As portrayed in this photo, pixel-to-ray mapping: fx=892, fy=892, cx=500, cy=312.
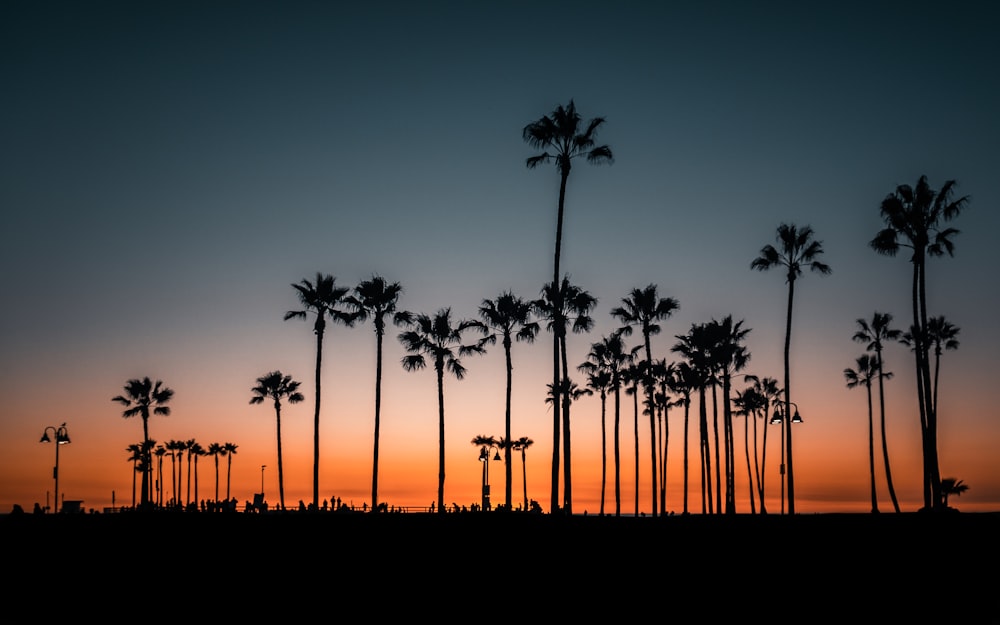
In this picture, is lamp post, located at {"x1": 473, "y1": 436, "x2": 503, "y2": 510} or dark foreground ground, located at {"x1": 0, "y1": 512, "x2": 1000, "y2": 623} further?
lamp post, located at {"x1": 473, "y1": 436, "x2": 503, "y2": 510}

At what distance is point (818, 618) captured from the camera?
20484 mm

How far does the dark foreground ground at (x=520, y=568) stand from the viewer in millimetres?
21188

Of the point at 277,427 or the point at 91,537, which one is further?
the point at 277,427

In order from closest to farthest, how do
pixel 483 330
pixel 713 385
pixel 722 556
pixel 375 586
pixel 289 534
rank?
pixel 375 586 < pixel 722 556 < pixel 289 534 < pixel 483 330 < pixel 713 385

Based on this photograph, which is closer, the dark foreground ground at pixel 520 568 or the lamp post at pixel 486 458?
the dark foreground ground at pixel 520 568

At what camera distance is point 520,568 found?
75.4 ft

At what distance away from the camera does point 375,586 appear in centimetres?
2206

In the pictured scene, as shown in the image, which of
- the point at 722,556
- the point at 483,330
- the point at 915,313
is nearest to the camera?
the point at 722,556

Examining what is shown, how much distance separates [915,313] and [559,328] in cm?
1936

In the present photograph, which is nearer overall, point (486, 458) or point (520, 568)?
point (520, 568)

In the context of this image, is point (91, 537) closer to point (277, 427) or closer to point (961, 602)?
point (961, 602)

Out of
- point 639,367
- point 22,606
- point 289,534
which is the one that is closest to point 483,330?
point 639,367

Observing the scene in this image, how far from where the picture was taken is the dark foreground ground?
834 inches

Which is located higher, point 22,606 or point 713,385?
point 713,385
